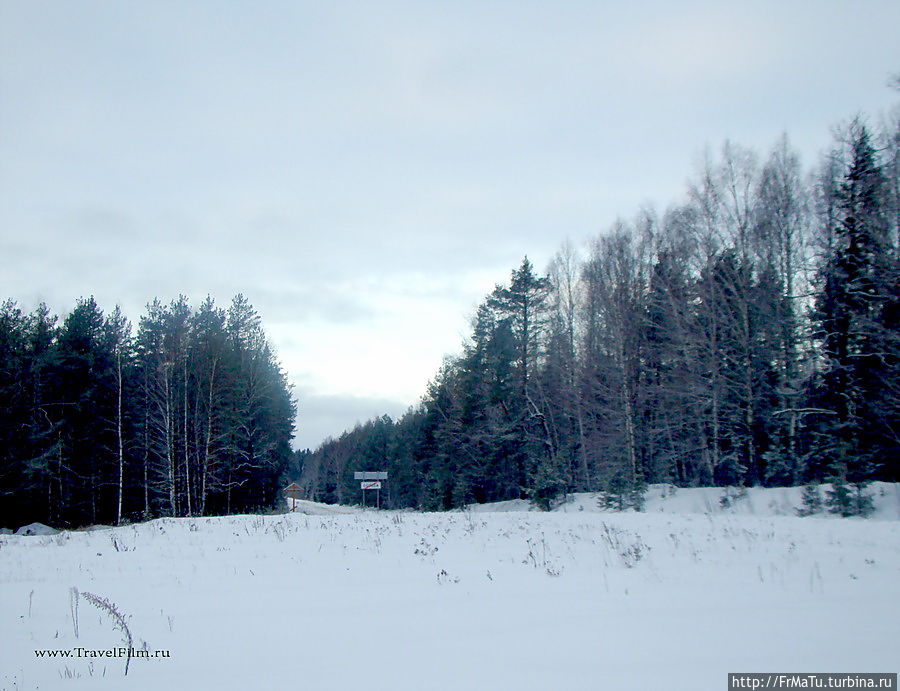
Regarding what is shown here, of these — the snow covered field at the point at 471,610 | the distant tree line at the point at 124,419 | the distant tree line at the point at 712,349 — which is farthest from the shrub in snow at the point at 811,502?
the distant tree line at the point at 124,419

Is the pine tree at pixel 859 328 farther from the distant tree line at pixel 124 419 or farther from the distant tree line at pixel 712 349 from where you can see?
the distant tree line at pixel 124 419

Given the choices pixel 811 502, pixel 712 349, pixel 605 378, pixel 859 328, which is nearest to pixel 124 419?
pixel 605 378

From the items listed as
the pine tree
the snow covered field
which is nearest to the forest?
the pine tree

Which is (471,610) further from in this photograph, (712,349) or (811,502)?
(712,349)

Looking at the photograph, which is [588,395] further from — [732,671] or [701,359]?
[732,671]

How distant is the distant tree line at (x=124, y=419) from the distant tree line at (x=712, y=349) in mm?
15709

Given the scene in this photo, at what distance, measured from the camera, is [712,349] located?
84.0ft

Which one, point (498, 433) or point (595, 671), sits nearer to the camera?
point (595, 671)

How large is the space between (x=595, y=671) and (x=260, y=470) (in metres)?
Result: 39.4

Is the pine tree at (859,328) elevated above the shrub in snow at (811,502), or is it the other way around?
the pine tree at (859,328)

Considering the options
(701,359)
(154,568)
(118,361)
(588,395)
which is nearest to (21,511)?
(118,361)

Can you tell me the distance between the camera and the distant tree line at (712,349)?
69.6ft

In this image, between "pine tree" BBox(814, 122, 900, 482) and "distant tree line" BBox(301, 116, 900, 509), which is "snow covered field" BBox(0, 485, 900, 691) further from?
"distant tree line" BBox(301, 116, 900, 509)

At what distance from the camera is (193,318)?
123 ft
